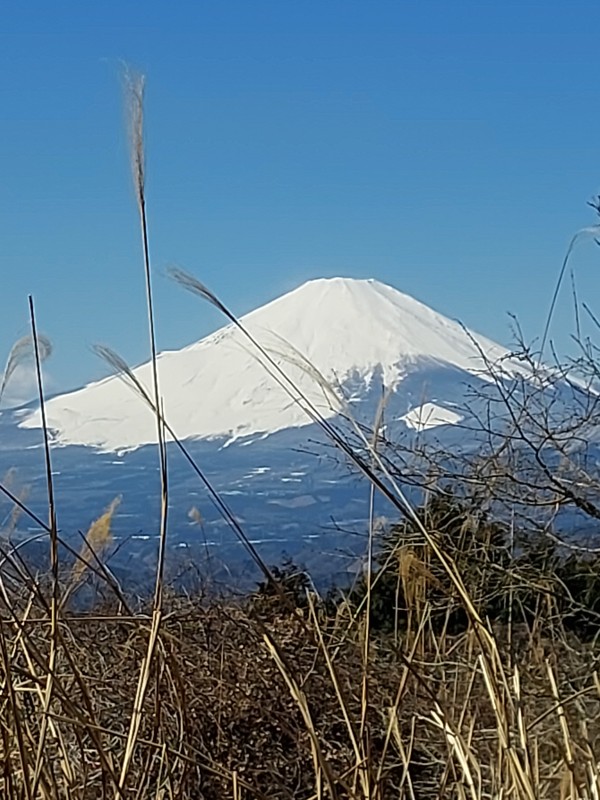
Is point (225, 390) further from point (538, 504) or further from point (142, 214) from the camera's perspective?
point (142, 214)

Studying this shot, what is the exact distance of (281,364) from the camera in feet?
3.56

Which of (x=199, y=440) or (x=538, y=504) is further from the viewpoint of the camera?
(x=199, y=440)

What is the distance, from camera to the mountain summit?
1.40 metres

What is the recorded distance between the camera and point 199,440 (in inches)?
332

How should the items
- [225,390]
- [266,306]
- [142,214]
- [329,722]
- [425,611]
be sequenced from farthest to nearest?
[266,306] < [225,390] < [329,722] < [425,611] < [142,214]

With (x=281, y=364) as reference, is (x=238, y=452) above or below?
below

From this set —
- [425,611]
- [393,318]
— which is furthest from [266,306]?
[425,611]

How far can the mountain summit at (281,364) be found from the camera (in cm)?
140

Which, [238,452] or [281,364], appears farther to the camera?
[238,452]

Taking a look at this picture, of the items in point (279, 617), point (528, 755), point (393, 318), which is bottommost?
point (279, 617)

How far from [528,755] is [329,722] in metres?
3.00

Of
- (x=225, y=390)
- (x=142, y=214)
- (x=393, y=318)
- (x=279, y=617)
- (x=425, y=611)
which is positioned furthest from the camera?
(x=393, y=318)

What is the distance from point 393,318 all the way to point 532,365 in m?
13.9

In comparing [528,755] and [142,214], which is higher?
[142,214]
